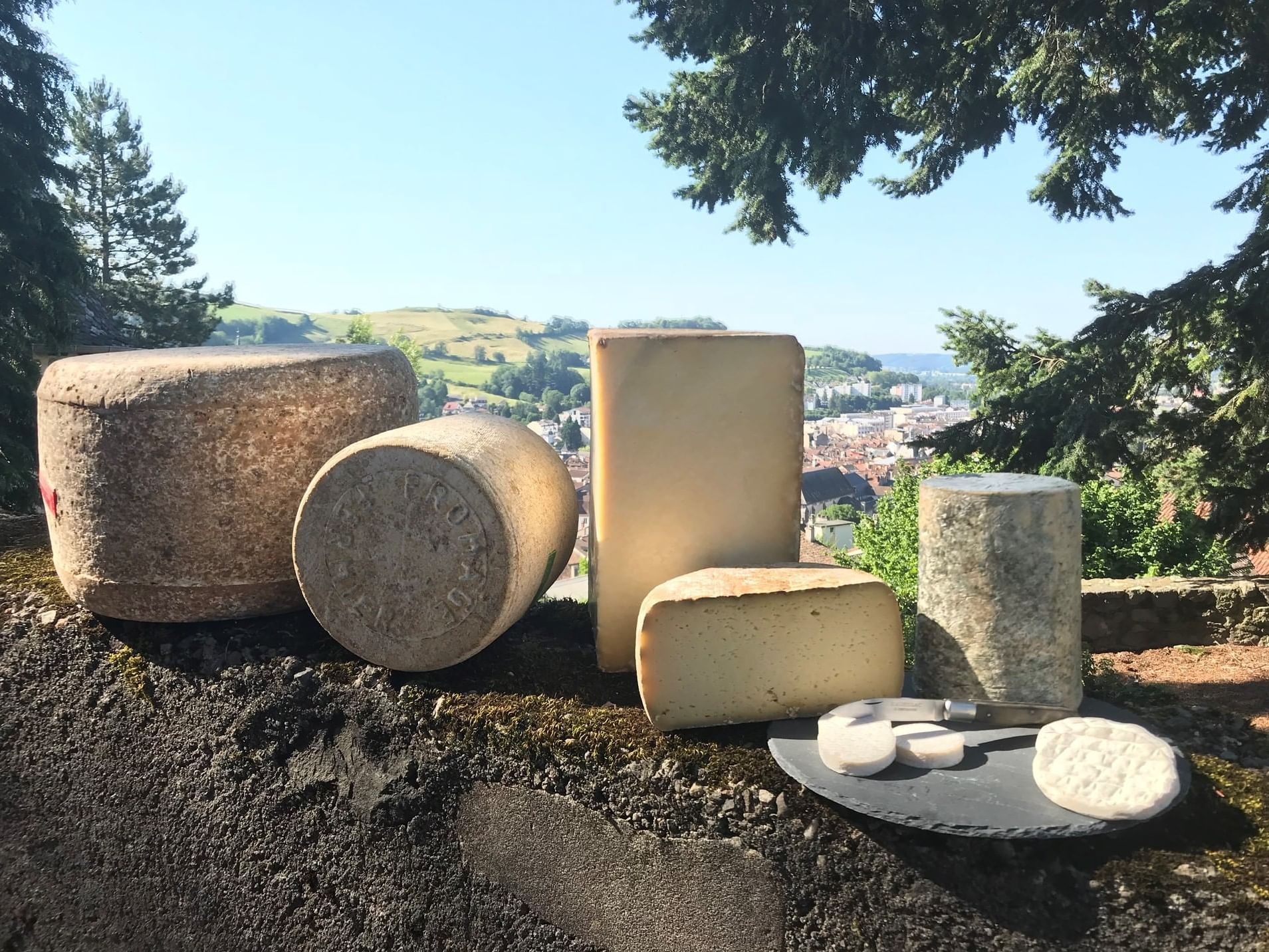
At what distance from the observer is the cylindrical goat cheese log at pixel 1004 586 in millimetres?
2217

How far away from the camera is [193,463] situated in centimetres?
283

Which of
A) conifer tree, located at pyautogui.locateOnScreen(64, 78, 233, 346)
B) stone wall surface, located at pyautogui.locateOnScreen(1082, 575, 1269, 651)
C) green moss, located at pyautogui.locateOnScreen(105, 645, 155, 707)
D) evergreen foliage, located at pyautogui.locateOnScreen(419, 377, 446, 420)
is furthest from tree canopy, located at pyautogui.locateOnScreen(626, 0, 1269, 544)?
evergreen foliage, located at pyautogui.locateOnScreen(419, 377, 446, 420)

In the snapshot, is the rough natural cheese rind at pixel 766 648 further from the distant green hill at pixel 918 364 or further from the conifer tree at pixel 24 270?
the distant green hill at pixel 918 364

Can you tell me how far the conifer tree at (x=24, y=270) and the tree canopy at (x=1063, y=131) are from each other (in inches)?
334

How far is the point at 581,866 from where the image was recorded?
7.80 ft

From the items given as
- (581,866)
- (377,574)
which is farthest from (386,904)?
(377,574)

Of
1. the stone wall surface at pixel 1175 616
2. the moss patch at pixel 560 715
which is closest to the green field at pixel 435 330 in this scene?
the stone wall surface at pixel 1175 616

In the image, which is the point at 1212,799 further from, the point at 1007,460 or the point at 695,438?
the point at 1007,460

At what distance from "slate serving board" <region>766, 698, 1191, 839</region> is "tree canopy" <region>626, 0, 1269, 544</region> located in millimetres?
6885

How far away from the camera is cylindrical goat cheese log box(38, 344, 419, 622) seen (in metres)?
2.82

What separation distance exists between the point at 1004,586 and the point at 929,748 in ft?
1.43

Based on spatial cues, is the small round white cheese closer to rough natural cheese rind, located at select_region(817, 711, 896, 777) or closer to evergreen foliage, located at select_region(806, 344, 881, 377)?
rough natural cheese rind, located at select_region(817, 711, 896, 777)

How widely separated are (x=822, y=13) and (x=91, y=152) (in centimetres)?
2616

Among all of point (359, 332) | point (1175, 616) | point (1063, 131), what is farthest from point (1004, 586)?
point (359, 332)
